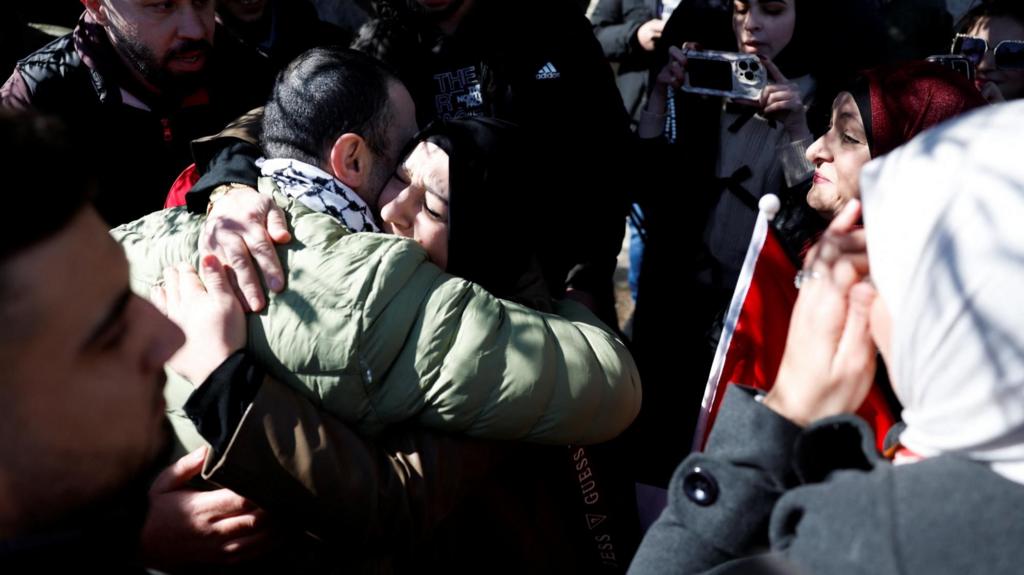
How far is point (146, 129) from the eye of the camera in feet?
10.9

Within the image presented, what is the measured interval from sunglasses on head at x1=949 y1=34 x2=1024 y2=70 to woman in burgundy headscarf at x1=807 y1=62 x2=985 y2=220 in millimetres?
1053

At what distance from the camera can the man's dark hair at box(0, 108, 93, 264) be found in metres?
1.12

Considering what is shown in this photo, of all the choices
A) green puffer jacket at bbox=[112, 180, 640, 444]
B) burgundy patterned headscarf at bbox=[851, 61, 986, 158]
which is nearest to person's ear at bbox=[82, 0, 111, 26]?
green puffer jacket at bbox=[112, 180, 640, 444]

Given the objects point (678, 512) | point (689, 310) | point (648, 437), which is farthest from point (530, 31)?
point (678, 512)

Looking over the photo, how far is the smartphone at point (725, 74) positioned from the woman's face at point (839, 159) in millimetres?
605

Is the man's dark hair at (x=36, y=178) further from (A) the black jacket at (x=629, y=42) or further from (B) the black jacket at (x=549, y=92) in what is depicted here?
(A) the black jacket at (x=629, y=42)

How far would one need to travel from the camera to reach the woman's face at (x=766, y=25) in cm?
358

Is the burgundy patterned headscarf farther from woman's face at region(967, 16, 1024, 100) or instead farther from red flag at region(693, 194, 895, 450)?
woman's face at region(967, 16, 1024, 100)

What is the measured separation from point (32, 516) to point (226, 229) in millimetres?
918

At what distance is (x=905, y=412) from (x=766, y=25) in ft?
8.21

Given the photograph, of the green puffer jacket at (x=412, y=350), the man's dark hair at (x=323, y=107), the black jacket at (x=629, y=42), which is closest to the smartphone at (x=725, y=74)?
the black jacket at (x=629, y=42)

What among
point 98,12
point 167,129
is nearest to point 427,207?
point 167,129

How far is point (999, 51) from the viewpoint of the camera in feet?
11.6

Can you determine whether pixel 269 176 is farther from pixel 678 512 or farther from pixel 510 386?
pixel 678 512
